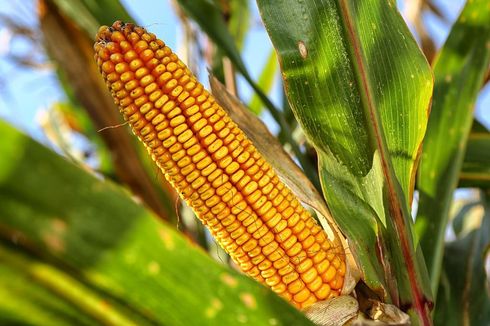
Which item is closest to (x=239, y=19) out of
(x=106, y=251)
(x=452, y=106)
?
(x=452, y=106)

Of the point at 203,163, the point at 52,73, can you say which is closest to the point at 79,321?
the point at 203,163

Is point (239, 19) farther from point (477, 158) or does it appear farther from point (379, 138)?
point (379, 138)

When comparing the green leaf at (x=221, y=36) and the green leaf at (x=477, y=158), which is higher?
the green leaf at (x=221, y=36)

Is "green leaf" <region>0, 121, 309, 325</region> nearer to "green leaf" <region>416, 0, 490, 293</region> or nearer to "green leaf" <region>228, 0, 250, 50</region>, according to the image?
"green leaf" <region>416, 0, 490, 293</region>

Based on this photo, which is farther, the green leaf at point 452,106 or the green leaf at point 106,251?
the green leaf at point 452,106

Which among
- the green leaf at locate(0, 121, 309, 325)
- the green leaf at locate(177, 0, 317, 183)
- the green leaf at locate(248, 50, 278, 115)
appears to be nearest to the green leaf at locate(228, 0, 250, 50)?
the green leaf at locate(248, 50, 278, 115)

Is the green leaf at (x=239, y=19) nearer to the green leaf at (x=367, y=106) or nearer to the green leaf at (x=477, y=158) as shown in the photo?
the green leaf at (x=477, y=158)

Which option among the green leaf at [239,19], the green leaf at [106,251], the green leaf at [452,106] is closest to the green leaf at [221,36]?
the green leaf at [452,106]
